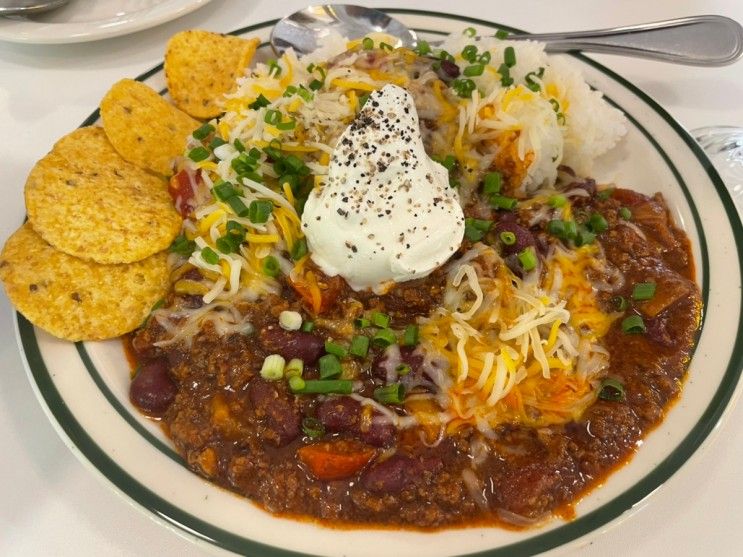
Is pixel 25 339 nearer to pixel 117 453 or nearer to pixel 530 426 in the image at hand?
pixel 117 453

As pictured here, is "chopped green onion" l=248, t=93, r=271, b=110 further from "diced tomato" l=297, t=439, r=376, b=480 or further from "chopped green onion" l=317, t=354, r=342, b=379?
"diced tomato" l=297, t=439, r=376, b=480

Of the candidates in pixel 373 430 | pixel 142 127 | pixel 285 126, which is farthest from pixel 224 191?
pixel 373 430

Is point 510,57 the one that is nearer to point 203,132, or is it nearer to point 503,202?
point 503,202

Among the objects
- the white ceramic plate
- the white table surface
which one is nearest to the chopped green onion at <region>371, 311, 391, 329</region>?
the white table surface

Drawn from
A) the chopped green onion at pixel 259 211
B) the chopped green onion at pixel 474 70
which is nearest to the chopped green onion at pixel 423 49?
the chopped green onion at pixel 474 70

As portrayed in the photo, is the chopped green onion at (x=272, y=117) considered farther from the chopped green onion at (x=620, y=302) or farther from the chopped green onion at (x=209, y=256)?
the chopped green onion at (x=620, y=302)
